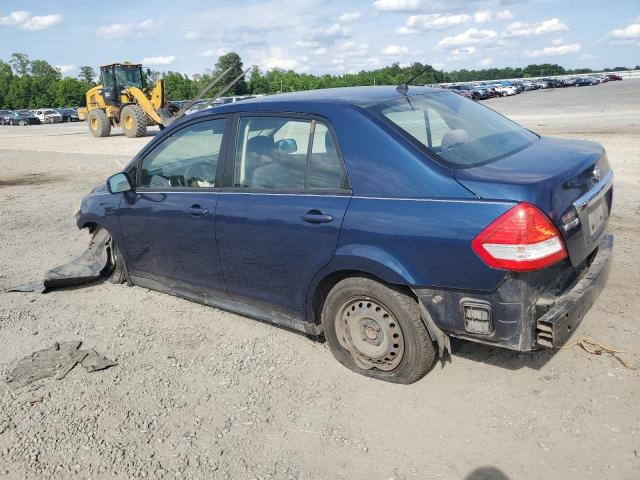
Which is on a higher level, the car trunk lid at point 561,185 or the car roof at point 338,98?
the car roof at point 338,98

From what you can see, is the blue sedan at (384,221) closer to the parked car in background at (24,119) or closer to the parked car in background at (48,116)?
the parked car in background at (24,119)

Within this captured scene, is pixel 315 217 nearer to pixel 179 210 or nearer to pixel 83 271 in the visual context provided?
pixel 179 210

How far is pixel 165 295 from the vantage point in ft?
17.2

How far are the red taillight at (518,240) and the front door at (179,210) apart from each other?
2.01 meters

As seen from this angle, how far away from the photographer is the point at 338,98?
3.67 meters

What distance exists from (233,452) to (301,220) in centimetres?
139

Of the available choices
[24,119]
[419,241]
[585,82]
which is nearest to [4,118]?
[24,119]

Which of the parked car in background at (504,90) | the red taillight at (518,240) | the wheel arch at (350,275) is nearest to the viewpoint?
the red taillight at (518,240)

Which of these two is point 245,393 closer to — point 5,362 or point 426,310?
point 426,310

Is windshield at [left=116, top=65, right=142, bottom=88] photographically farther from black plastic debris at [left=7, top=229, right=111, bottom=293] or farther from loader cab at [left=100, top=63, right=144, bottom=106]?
black plastic debris at [left=7, top=229, right=111, bottom=293]

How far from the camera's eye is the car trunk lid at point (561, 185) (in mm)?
2848

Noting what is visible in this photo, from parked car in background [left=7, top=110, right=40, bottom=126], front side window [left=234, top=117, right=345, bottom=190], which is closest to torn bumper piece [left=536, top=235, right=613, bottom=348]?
front side window [left=234, top=117, right=345, bottom=190]

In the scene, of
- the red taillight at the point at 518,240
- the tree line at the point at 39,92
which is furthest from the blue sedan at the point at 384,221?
the tree line at the point at 39,92

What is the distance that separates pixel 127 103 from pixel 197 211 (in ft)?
73.7
